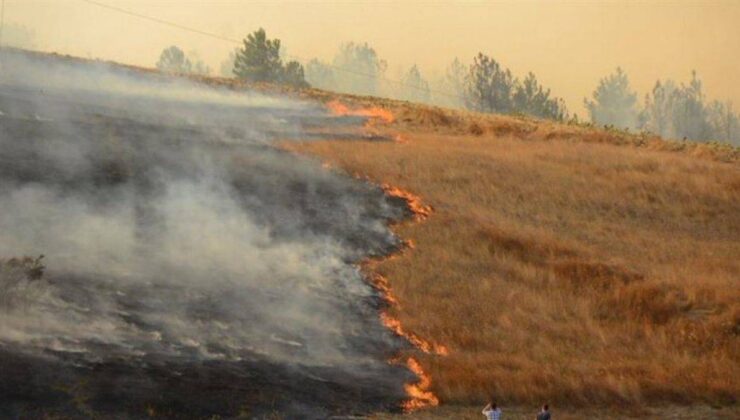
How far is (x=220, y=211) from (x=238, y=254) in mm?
4748

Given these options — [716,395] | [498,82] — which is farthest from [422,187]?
[498,82]

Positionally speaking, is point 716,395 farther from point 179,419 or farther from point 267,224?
point 267,224

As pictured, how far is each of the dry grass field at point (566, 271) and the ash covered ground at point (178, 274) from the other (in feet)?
6.65

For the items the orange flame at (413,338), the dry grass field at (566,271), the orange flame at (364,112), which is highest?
the orange flame at (364,112)

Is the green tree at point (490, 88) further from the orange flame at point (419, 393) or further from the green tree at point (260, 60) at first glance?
the orange flame at point (419, 393)

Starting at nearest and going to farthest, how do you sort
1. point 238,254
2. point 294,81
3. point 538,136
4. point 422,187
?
point 238,254 → point 422,187 → point 538,136 → point 294,81

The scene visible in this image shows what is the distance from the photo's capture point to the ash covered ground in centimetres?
2364

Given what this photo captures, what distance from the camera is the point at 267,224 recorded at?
39.9 meters

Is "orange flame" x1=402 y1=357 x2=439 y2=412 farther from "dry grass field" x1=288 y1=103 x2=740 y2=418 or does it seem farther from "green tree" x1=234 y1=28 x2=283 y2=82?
"green tree" x1=234 y1=28 x2=283 y2=82

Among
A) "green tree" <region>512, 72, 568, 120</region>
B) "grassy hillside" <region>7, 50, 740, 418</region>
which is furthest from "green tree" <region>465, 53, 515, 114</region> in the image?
"grassy hillside" <region>7, 50, 740, 418</region>

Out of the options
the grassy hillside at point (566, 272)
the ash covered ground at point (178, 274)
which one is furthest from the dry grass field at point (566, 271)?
the ash covered ground at point (178, 274)

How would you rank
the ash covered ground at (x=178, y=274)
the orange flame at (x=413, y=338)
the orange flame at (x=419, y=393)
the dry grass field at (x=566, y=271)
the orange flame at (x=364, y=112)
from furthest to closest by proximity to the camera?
the orange flame at (x=364, y=112)
the orange flame at (x=413, y=338)
the dry grass field at (x=566, y=271)
the orange flame at (x=419, y=393)
the ash covered ground at (x=178, y=274)

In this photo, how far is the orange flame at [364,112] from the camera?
7775 cm

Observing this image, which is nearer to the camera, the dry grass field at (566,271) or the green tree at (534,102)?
the dry grass field at (566,271)
